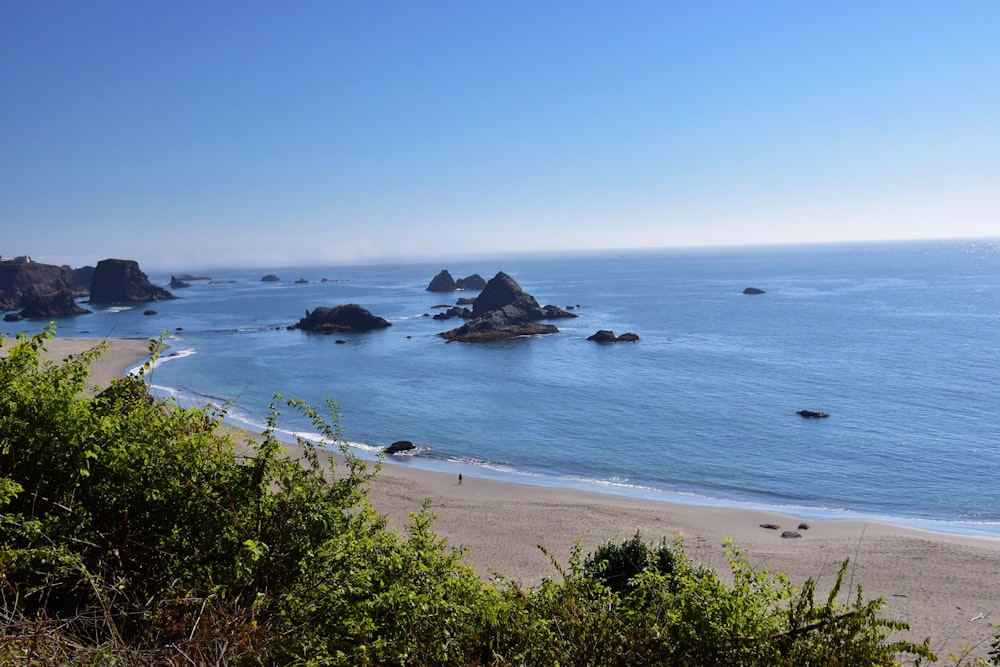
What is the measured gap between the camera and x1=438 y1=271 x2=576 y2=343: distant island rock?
330ft

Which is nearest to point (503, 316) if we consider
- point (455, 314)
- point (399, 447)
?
point (455, 314)

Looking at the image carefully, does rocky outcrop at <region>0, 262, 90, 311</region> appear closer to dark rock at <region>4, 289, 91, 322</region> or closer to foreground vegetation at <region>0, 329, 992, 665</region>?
dark rock at <region>4, 289, 91, 322</region>

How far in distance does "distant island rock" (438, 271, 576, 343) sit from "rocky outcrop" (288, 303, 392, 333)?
15497 millimetres

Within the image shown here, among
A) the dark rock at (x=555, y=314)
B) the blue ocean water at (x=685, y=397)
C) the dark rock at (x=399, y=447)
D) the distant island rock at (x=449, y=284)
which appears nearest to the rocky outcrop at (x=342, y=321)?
the blue ocean water at (x=685, y=397)

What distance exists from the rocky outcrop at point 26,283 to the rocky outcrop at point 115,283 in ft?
20.2

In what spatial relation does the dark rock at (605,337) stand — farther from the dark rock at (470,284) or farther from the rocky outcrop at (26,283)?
the rocky outcrop at (26,283)

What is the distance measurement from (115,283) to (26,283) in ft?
110

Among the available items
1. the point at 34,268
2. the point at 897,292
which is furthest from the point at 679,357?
the point at 34,268

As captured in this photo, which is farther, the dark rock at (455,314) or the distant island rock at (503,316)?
the dark rock at (455,314)

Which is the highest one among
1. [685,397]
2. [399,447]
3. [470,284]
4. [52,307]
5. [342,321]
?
[470,284]

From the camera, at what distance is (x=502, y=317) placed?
348 ft

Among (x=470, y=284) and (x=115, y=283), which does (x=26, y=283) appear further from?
(x=470, y=284)

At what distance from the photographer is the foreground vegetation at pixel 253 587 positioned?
284 inches

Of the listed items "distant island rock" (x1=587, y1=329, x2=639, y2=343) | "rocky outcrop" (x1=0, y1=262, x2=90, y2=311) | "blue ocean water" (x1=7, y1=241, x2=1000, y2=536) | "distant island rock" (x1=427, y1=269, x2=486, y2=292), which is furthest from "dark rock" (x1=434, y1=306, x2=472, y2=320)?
"rocky outcrop" (x1=0, y1=262, x2=90, y2=311)
